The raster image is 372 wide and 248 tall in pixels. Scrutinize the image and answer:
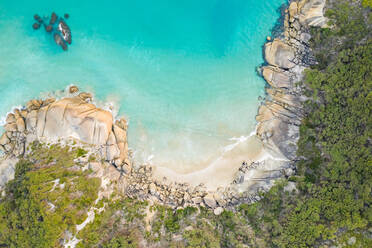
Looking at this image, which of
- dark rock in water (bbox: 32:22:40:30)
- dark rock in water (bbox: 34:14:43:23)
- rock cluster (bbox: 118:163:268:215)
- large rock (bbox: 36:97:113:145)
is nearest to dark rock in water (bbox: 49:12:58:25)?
dark rock in water (bbox: 34:14:43:23)

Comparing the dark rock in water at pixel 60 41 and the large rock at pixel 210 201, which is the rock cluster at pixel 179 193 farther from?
the dark rock in water at pixel 60 41

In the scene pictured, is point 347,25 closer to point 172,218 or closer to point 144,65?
point 144,65

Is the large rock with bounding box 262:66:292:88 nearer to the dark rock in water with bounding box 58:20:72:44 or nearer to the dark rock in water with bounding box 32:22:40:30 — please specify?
the dark rock in water with bounding box 58:20:72:44

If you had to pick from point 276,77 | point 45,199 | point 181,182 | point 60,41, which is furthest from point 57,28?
point 276,77

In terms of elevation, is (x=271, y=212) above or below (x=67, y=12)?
below

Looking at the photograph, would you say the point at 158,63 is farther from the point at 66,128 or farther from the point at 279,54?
the point at 279,54

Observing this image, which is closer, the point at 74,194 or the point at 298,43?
the point at 74,194

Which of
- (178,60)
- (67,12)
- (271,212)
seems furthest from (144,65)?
(271,212)
